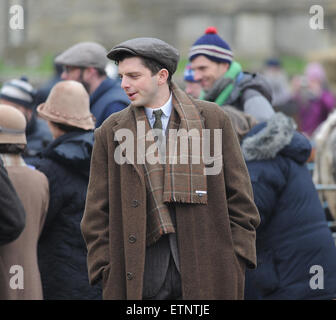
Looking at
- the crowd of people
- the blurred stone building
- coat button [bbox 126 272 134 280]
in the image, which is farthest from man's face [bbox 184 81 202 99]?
the blurred stone building

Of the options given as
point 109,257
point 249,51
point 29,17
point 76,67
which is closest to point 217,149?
point 109,257

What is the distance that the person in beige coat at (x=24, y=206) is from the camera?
4.96m

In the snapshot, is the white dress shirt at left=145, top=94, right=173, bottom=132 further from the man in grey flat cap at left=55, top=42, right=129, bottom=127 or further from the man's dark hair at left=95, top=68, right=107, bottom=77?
the man's dark hair at left=95, top=68, right=107, bottom=77

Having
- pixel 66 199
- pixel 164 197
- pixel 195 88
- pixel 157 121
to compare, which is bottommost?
pixel 66 199

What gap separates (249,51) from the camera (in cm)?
2442

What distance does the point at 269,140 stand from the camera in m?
5.02

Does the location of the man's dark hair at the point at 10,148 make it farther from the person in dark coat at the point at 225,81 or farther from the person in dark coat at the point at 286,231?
the person in dark coat at the point at 225,81

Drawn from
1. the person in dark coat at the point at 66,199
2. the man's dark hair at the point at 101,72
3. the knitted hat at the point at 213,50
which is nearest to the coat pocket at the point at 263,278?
the person in dark coat at the point at 66,199

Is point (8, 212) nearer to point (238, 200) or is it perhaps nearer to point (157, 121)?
point (157, 121)

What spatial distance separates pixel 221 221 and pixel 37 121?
3.57m

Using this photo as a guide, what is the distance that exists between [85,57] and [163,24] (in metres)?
19.8

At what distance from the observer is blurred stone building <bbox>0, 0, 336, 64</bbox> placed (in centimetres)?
2464

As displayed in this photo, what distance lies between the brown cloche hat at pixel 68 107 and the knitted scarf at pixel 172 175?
141 cm

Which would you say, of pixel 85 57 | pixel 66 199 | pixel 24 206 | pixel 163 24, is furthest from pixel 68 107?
pixel 163 24
